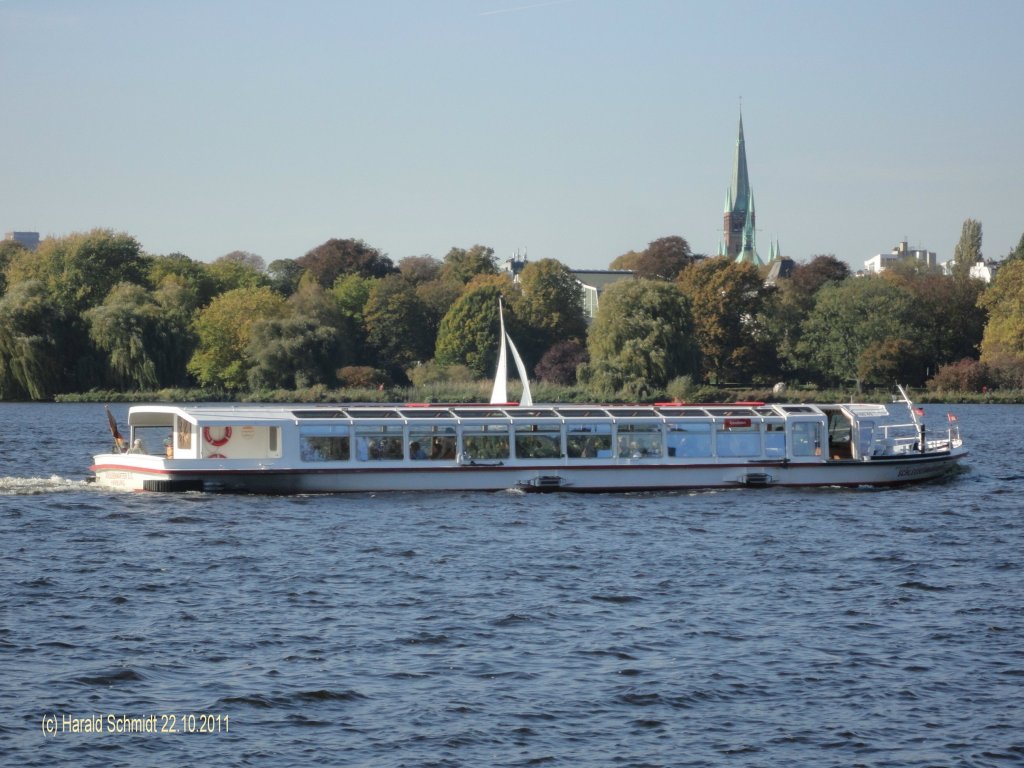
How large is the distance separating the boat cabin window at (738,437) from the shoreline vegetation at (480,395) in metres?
61.0

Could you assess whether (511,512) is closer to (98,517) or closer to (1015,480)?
(98,517)

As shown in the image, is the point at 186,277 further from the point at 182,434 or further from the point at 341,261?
the point at 182,434

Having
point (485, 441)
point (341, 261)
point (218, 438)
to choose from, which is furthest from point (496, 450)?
point (341, 261)

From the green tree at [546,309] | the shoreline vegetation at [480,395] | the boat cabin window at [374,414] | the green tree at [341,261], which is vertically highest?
the green tree at [341,261]

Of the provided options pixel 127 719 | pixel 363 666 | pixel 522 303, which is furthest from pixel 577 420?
pixel 522 303

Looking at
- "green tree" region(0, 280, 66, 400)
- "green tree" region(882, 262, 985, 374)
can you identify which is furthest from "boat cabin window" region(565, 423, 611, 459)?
"green tree" region(882, 262, 985, 374)

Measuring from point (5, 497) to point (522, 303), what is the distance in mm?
102728

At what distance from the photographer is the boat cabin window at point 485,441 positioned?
46844 millimetres

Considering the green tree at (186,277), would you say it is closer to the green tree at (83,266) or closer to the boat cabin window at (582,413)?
the green tree at (83,266)

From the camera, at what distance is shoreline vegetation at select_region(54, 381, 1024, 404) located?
368ft

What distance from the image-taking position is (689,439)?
48406mm

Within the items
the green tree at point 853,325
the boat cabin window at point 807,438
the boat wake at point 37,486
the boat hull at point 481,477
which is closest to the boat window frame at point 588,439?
the boat hull at point 481,477

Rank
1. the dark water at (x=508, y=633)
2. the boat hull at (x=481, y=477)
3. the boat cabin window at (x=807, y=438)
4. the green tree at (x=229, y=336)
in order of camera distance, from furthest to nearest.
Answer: the green tree at (x=229, y=336) < the boat cabin window at (x=807, y=438) < the boat hull at (x=481, y=477) < the dark water at (x=508, y=633)

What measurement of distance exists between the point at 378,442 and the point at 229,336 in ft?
284
